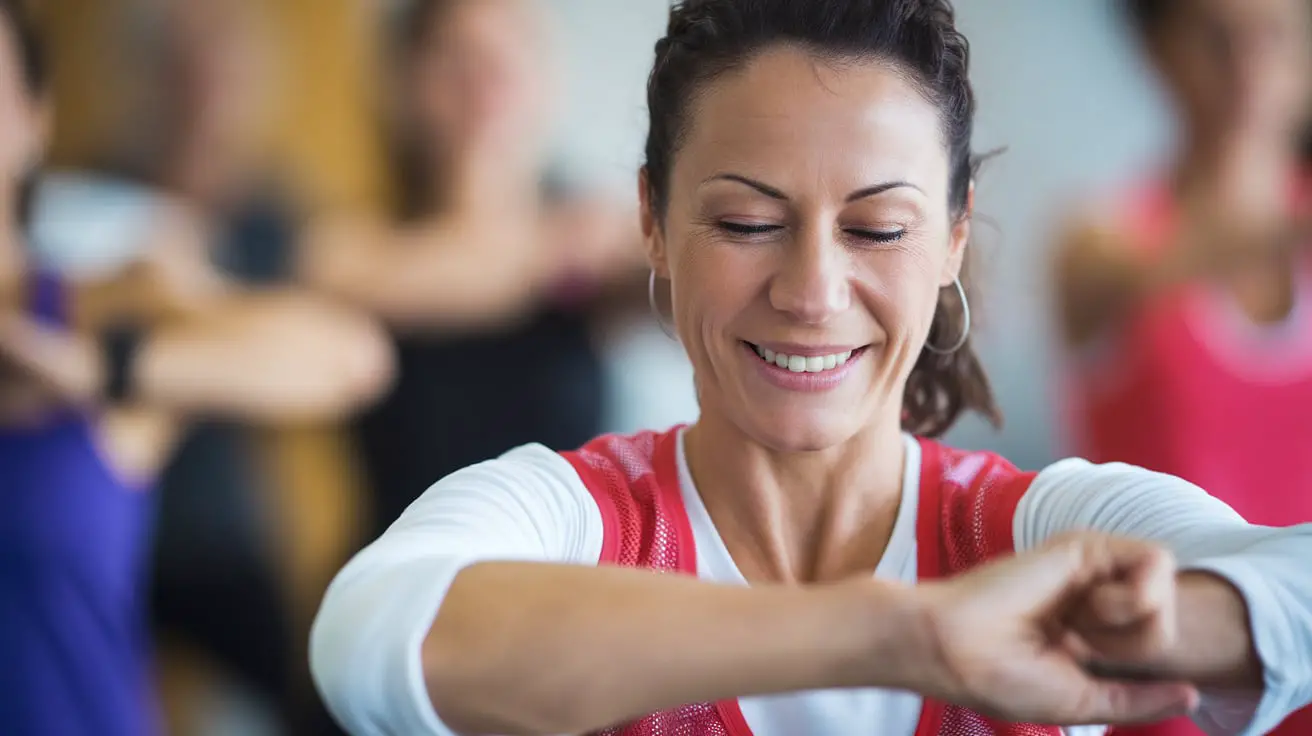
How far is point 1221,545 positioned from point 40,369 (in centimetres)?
126

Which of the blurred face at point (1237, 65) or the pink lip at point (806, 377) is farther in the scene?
the blurred face at point (1237, 65)

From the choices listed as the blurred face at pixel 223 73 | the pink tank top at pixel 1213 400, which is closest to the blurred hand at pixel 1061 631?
the pink tank top at pixel 1213 400

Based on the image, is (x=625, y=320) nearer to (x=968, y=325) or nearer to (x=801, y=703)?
(x=968, y=325)

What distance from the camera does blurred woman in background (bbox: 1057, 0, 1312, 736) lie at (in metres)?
1.46

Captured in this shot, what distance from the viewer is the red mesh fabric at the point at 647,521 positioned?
662 mm

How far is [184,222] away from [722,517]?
110 cm

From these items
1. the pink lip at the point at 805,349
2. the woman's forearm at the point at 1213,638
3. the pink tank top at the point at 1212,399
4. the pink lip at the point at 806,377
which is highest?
the pink lip at the point at 805,349

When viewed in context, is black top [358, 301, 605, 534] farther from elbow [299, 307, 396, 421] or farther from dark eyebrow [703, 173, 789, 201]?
dark eyebrow [703, 173, 789, 201]

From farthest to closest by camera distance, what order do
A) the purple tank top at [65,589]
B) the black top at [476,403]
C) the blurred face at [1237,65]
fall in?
the blurred face at [1237,65]
the black top at [476,403]
the purple tank top at [65,589]

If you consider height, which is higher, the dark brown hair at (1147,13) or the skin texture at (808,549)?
the dark brown hair at (1147,13)

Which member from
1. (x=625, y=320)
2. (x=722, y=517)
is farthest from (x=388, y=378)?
(x=722, y=517)

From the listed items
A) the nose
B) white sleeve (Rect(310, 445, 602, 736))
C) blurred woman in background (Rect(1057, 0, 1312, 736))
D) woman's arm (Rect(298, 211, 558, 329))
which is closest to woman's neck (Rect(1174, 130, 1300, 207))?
blurred woman in background (Rect(1057, 0, 1312, 736))

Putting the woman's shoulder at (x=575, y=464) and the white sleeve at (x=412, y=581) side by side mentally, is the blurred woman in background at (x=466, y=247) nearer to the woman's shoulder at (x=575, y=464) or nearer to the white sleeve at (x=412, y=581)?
the woman's shoulder at (x=575, y=464)

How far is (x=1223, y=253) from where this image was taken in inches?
63.4
